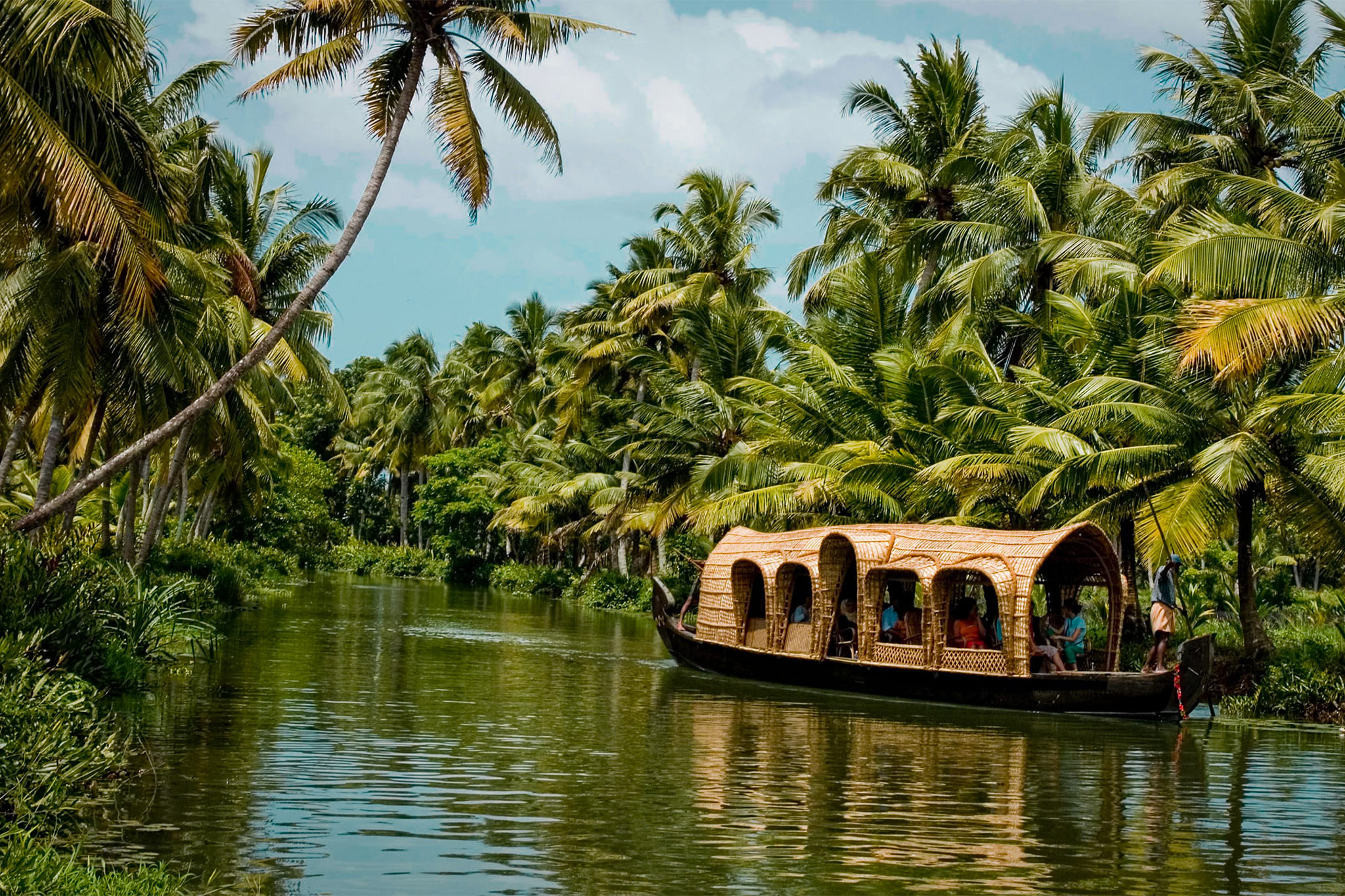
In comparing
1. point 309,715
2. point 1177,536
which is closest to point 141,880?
point 309,715

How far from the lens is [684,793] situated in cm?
930

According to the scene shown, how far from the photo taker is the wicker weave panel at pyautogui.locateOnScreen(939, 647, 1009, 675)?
1506 centimetres

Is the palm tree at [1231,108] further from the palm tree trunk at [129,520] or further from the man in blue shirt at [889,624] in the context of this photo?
the palm tree trunk at [129,520]

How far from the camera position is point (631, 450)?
31.7 meters

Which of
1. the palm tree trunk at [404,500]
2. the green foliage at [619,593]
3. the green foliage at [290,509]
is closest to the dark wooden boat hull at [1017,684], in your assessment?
the green foliage at [619,593]

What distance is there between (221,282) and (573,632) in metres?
10.7

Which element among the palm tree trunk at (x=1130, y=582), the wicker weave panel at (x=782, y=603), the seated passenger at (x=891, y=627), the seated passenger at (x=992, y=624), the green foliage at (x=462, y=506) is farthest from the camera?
the green foliage at (x=462, y=506)

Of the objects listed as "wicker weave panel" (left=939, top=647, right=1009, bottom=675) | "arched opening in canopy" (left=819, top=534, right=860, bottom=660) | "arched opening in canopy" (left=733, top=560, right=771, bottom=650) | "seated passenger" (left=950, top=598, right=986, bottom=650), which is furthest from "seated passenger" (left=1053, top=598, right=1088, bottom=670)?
"arched opening in canopy" (left=733, top=560, right=771, bottom=650)

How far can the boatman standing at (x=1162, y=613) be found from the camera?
14.6m

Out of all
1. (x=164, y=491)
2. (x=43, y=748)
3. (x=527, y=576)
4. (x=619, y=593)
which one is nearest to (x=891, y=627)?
(x=43, y=748)

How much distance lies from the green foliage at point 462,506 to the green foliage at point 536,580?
6.03 feet

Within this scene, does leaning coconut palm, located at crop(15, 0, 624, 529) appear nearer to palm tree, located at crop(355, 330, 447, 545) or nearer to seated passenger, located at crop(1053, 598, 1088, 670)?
seated passenger, located at crop(1053, 598, 1088, 670)

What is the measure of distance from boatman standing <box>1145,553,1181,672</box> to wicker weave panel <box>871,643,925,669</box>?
2.51 m

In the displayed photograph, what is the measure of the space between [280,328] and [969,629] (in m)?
8.73
